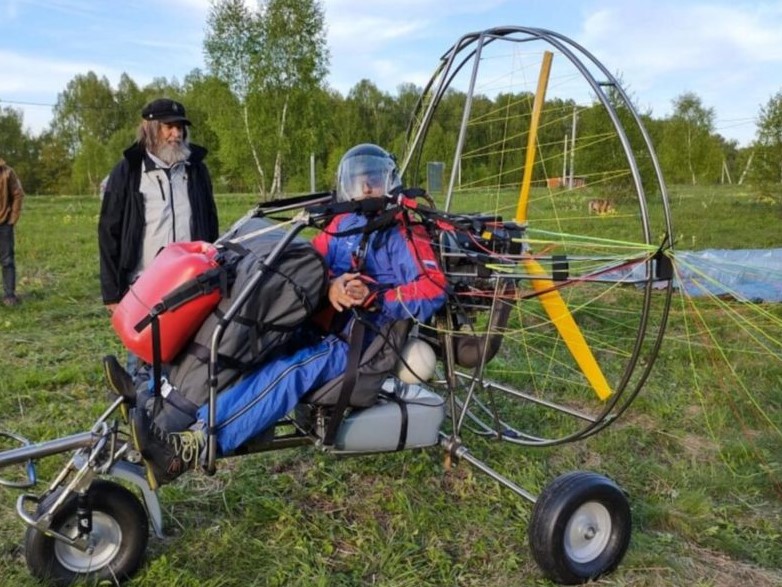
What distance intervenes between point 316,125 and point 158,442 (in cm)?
2916

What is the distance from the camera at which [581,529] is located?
3088 mm

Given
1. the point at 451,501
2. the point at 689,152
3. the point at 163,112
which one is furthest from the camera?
the point at 689,152

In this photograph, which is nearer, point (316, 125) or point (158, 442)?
point (158, 442)

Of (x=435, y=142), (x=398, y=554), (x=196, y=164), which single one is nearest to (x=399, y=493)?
(x=398, y=554)

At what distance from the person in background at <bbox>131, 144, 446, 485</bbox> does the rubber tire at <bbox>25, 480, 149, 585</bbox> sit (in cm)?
30

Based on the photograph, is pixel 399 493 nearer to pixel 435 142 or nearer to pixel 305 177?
pixel 435 142

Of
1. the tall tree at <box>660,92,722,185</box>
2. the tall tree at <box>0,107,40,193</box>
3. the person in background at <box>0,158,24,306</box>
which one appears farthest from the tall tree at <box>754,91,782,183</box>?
the tall tree at <box>0,107,40,193</box>

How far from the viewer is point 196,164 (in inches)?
170

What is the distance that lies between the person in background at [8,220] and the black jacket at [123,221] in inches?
204

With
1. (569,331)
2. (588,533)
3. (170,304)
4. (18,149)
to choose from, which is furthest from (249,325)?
(18,149)

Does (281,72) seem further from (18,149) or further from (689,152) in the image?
(18,149)

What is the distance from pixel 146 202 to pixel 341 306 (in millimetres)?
1812

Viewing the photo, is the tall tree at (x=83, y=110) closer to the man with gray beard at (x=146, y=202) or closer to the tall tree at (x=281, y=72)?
the tall tree at (x=281, y=72)

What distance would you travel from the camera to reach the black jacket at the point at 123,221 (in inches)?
161
